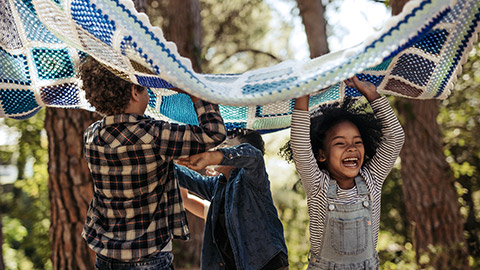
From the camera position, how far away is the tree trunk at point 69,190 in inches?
133

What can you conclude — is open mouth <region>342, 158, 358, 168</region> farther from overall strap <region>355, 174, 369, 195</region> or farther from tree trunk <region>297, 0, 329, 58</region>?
tree trunk <region>297, 0, 329, 58</region>

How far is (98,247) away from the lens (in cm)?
195

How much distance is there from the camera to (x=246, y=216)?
2098 mm

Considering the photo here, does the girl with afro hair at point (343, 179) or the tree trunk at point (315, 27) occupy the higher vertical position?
the tree trunk at point (315, 27)

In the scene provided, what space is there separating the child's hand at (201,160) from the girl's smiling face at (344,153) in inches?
24.3

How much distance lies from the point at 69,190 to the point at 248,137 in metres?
1.68

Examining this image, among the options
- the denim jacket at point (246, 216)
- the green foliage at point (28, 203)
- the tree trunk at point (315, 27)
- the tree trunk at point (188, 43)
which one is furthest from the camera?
the green foliage at point (28, 203)

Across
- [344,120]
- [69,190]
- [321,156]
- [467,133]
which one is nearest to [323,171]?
[321,156]

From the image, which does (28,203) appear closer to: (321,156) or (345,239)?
(321,156)

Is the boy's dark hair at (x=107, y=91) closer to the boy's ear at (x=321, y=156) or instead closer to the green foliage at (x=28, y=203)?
the boy's ear at (x=321, y=156)

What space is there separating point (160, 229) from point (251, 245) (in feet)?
1.37

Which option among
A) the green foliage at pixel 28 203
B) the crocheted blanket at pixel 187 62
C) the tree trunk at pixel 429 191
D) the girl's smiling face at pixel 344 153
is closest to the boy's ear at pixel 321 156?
the girl's smiling face at pixel 344 153

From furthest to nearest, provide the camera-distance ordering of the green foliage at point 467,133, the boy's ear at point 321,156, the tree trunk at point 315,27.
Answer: the green foliage at point 467,133 < the tree trunk at point 315,27 < the boy's ear at point 321,156

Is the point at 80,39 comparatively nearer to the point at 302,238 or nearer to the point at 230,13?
the point at 230,13
